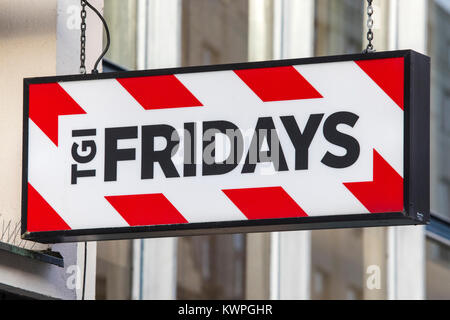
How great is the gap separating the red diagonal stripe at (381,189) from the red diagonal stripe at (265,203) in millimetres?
209

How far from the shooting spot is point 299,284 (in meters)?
13.8

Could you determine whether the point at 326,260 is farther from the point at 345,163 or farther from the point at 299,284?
the point at 345,163

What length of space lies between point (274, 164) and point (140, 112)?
56cm

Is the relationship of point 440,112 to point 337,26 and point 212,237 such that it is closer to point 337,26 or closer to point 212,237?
point 337,26

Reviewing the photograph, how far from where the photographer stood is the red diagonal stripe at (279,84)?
17.0ft

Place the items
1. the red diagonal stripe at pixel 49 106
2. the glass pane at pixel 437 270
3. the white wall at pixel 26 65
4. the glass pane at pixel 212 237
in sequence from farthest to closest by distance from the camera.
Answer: the glass pane at pixel 437 270 < the glass pane at pixel 212 237 < the white wall at pixel 26 65 < the red diagonal stripe at pixel 49 106

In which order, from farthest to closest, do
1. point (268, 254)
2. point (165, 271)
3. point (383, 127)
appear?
point (268, 254) < point (165, 271) < point (383, 127)

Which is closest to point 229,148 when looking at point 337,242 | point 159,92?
point 159,92

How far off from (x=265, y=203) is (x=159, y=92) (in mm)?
594

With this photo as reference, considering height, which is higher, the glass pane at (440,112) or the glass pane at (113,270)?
the glass pane at (440,112)

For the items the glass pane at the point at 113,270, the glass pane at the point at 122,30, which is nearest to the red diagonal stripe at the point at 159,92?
the glass pane at the point at 122,30

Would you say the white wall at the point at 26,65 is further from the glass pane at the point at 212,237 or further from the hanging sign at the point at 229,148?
the glass pane at the point at 212,237

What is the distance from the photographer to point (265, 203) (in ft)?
16.8
